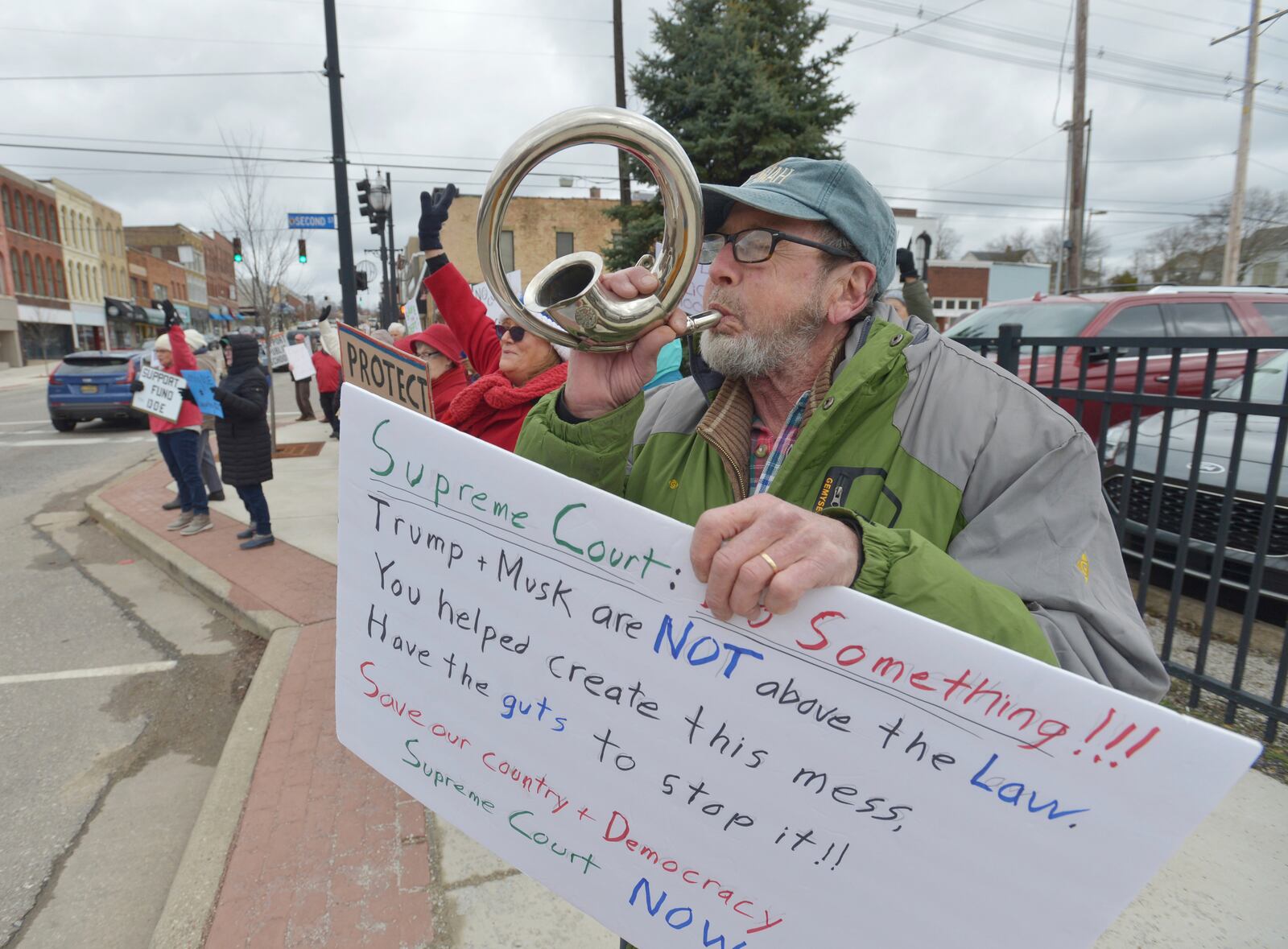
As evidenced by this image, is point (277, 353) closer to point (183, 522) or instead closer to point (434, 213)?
point (183, 522)

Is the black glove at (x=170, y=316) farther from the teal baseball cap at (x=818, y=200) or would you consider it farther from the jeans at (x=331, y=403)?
the teal baseball cap at (x=818, y=200)

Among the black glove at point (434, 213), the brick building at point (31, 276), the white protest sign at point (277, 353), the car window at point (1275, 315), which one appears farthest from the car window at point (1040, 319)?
the brick building at point (31, 276)

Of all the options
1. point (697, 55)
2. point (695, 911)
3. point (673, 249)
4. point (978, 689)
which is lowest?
point (695, 911)

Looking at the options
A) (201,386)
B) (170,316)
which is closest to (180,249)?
(170,316)

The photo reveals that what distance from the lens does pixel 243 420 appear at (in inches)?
228

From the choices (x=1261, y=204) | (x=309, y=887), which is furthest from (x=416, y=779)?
(x=1261, y=204)

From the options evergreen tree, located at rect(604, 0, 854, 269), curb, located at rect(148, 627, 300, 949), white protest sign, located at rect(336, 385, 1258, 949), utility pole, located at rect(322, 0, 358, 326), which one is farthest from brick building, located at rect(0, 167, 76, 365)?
white protest sign, located at rect(336, 385, 1258, 949)

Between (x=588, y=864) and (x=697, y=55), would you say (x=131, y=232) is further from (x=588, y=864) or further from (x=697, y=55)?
(x=588, y=864)

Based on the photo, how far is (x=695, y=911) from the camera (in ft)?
3.51

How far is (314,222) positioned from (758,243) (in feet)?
38.6

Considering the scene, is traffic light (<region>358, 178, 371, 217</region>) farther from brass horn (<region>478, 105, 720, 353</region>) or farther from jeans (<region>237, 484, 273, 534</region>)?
brass horn (<region>478, 105, 720, 353</region>)

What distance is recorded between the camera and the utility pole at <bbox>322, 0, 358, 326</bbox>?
A: 9.27 metres

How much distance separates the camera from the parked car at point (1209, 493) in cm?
341

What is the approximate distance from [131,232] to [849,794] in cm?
9135
